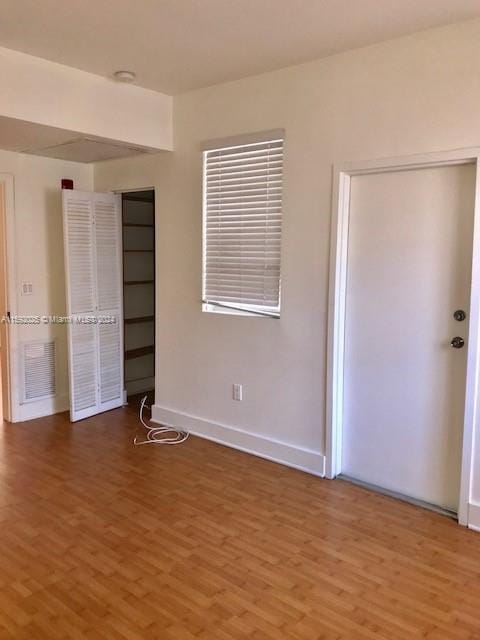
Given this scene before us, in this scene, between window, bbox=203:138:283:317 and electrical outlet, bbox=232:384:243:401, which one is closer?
window, bbox=203:138:283:317

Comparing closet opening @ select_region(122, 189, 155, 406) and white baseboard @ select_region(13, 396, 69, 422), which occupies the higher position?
closet opening @ select_region(122, 189, 155, 406)

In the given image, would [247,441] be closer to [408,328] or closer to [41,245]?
[408,328]

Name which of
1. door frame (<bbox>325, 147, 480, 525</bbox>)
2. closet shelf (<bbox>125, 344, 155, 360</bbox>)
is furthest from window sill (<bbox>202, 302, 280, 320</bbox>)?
closet shelf (<bbox>125, 344, 155, 360</bbox>)

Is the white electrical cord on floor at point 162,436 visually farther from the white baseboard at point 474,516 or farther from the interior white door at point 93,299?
the white baseboard at point 474,516

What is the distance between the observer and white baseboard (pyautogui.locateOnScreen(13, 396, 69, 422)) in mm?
4626

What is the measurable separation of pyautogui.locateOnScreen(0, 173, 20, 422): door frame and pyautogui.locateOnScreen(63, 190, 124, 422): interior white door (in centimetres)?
45

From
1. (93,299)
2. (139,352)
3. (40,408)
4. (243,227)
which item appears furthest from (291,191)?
(40,408)

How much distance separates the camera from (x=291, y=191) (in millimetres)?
3516

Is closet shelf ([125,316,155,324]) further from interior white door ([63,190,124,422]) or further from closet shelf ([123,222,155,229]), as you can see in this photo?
closet shelf ([123,222,155,229])

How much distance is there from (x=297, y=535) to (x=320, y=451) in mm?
808

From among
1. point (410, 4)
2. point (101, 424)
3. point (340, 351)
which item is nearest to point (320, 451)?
point (340, 351)

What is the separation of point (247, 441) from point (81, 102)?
2.59 m

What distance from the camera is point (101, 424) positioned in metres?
4.57

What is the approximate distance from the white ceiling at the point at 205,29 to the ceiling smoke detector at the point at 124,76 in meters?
0.07
